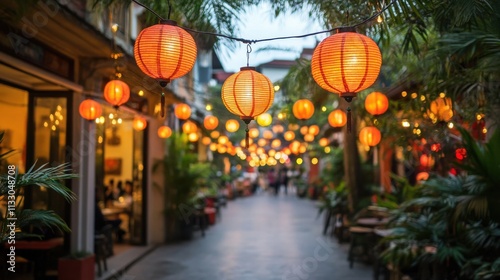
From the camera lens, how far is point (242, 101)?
205 inches

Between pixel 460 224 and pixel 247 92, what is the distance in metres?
3.22

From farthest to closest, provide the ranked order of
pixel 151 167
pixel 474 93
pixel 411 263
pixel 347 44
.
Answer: pixel 151 167 < pixel 411 263 < pixel 474 93 < pixel 347 44

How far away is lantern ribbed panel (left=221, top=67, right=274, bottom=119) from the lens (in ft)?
17.0

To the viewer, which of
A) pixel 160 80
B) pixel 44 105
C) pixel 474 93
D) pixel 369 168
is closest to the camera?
pixel 160 80

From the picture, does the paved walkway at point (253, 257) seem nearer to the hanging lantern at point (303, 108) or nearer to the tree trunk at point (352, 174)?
the tree trunk at point (352, 174)

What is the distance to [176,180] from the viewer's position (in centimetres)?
1388

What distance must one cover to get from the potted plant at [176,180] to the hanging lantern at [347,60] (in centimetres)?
975

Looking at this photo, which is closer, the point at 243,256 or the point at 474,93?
the point at 474,93

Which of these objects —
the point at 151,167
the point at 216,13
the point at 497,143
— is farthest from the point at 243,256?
the point at 497,143

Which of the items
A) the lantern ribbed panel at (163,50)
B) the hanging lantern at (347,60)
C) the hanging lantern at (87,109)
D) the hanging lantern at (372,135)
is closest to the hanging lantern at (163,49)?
the lantern ribbed panel at (163,50)

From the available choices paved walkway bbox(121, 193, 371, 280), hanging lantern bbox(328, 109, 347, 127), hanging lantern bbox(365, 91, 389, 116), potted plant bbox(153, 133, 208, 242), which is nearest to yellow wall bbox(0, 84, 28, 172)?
paved walkway bbox(121, 193, 371, 280)

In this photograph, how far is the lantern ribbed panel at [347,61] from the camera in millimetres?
4359

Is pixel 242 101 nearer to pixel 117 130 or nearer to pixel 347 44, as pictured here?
pixel 347 44

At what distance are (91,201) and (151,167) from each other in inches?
177
